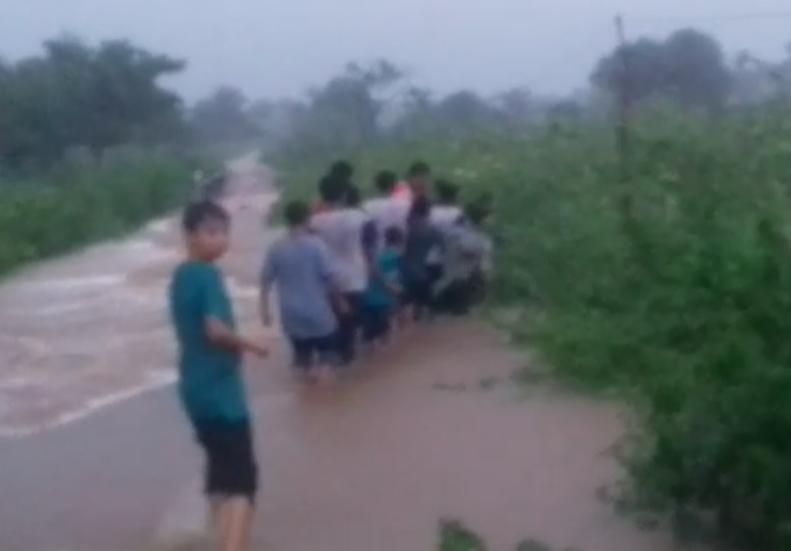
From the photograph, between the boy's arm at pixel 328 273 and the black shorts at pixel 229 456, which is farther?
the boy's arm at pixel 328 273

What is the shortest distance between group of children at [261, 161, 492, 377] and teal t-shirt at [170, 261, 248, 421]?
5394mm

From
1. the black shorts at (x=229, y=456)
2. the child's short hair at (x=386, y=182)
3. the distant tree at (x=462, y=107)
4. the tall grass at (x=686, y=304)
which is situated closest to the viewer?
the tall grass at (x=686, y=304)

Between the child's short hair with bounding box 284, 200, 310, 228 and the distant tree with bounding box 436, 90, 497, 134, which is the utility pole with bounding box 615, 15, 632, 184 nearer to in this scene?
the child's short hair with bounding box 284, 200, 310, 228

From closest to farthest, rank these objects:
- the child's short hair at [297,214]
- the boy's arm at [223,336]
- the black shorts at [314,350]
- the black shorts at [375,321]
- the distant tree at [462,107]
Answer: the boy's arm at [223,336] → the child's short hair at [297,214] → the black shorts at [314,350] → the black shorts at [375,321] → the distant tree at [462,107]

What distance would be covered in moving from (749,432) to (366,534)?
236 cm

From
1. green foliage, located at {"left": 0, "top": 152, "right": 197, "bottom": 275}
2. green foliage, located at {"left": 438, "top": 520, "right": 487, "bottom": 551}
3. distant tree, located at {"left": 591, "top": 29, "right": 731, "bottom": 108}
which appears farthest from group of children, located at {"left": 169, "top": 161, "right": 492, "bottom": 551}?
green foliage, located at {"left": 0, "top": 152, "right": 197, "bottom": 275}

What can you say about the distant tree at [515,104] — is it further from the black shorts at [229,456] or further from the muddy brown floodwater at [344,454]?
the black shorts at [229,456]

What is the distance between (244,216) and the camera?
56.1 meters

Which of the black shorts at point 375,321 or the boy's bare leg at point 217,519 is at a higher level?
the boy's bare leg at point 217,519

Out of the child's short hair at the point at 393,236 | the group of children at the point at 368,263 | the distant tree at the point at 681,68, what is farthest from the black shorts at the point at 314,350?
the distant tree at the point at 681,68

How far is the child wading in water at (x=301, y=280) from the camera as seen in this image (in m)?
14.7

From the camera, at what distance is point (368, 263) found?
16.6m

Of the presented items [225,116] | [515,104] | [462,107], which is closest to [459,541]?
A: [515,104]

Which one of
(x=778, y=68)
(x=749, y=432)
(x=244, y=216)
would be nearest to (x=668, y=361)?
(x=749, y=432)
